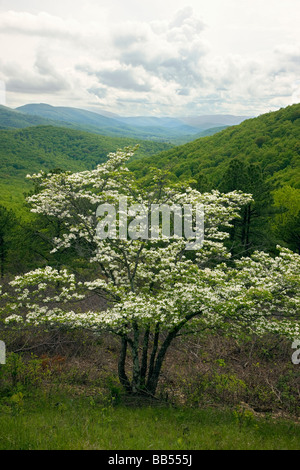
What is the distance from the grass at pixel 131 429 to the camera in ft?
23.5

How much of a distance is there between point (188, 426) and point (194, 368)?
674 centimetres

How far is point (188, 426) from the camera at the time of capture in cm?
920

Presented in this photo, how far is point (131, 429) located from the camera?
852cm

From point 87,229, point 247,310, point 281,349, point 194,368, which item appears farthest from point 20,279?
point 281,349

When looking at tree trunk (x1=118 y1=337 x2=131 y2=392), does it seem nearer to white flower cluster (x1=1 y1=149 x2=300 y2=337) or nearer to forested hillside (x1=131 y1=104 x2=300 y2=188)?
white flower cluster (x1=1 y1=149 x2=300 y2=337)

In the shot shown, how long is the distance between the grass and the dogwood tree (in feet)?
8.00

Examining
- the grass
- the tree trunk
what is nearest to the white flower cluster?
the tree trunk

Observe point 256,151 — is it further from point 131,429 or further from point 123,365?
point 131,429

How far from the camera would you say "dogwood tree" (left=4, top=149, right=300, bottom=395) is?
10000 mm

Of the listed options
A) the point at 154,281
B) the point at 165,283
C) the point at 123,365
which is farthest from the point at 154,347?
the point at 165,283

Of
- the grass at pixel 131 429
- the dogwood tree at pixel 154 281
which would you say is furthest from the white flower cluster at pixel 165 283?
the grass at pixel 131 429
